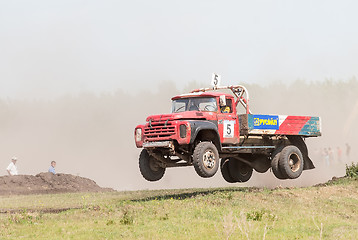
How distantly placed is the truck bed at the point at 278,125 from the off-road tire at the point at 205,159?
7.15ft

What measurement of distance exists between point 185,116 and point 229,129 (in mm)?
1911

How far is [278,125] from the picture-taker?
19656 millimetres

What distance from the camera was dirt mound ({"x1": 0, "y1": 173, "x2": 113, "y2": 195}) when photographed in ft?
91.1

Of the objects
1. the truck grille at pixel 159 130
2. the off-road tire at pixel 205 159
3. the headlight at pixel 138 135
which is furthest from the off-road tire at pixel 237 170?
the truck grille at pixel 159 130

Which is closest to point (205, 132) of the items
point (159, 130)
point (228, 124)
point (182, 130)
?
point (228, 124)

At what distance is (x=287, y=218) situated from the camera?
13.6 meters

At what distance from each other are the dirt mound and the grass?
9.25 meters

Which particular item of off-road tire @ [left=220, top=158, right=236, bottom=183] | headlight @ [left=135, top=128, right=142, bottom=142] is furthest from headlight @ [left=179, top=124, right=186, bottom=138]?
off-road tire @ [left=220, top=158, right=236, bottom=183]

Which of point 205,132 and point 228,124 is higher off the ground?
point 228,124

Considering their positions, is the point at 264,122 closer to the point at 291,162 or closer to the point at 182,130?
the point at 291,162

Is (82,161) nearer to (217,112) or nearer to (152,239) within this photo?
(217,112)

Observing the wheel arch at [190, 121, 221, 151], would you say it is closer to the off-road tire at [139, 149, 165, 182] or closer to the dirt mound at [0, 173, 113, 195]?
the off-road tire at [139, 149, 165, 182]

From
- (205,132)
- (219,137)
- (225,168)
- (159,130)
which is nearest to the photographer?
(159,130)

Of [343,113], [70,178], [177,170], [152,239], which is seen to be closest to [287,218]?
[152,239]
